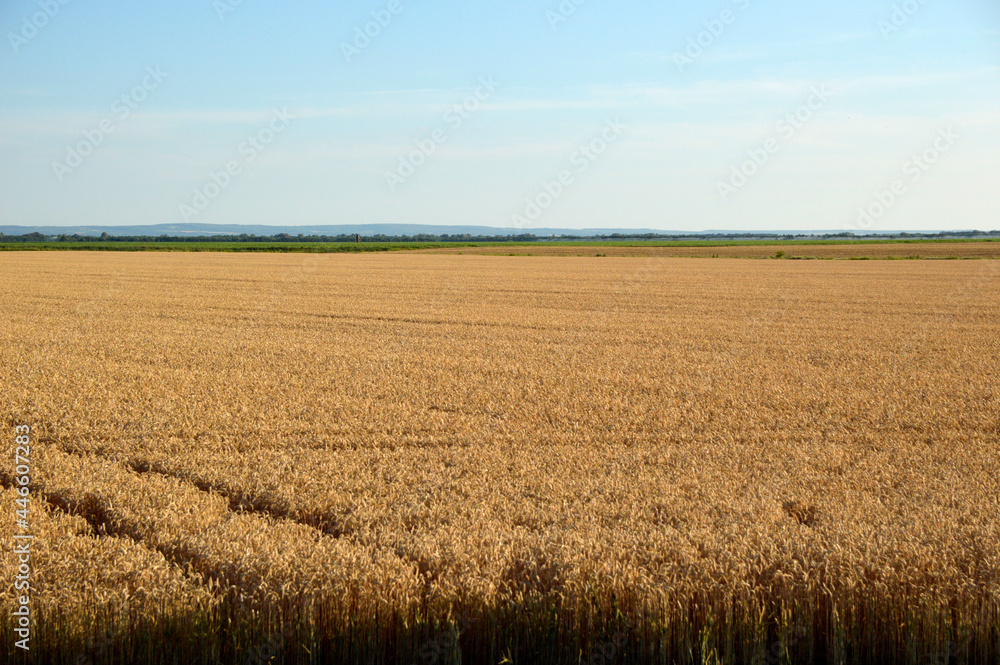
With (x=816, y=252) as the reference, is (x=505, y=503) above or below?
below

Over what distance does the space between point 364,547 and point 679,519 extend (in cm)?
215

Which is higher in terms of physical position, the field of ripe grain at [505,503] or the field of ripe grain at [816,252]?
the field of ripe grain at [816,252]

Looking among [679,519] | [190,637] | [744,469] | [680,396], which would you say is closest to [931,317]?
[680,396]

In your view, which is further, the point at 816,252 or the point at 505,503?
the point at 816,252

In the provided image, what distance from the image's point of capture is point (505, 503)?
220 inches

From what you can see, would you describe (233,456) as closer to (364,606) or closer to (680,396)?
(364,606)

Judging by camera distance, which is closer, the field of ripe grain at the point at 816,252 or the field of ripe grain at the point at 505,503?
the field of ripe grain at the point at 505,503

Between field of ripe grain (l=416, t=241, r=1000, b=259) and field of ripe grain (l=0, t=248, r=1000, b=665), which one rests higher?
field of ripe grain (l=416, t=241, r=1000, b=259)

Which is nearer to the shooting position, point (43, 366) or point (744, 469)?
point (744, 469)

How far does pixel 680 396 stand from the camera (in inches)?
392

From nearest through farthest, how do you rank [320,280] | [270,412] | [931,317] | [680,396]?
[270,412] → [680,396] → [931,317] → [320,280]

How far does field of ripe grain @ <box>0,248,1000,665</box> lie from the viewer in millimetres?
3932

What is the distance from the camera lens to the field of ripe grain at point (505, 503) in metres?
3.93

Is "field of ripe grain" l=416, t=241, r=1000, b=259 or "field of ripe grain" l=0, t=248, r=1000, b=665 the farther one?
"field of ripe grain" l=416, t=241, r=1000, b=259
